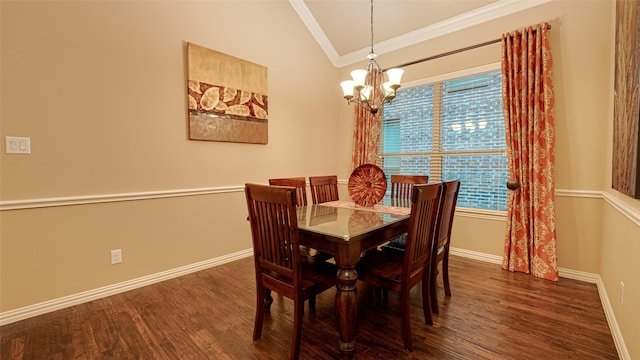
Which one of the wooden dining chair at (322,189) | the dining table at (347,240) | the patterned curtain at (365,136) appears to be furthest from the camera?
the patterned curtain at (365,136)

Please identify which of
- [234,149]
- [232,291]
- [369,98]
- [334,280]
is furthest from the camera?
[234,149]

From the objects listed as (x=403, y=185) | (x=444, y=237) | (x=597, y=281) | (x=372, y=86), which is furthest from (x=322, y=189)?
(x=597, y=281)

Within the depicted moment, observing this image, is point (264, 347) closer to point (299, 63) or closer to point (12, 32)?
point (12, 32)

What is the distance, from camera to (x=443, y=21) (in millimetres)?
3408

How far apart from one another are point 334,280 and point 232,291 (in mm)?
1204

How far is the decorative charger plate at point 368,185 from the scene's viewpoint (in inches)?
96.2

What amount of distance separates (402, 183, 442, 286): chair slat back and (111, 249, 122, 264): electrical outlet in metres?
2.37

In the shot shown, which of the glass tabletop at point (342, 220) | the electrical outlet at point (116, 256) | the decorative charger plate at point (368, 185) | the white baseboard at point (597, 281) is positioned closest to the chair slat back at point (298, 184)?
the glass tabletop at point (342, 220)

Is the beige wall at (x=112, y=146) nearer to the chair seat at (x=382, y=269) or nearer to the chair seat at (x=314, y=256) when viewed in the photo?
the chair seat at (x=314, y=256)

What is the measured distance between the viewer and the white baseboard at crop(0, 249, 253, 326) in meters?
2.02

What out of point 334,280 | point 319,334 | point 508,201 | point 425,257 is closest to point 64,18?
point 334,280

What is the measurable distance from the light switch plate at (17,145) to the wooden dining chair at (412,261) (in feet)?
8.14

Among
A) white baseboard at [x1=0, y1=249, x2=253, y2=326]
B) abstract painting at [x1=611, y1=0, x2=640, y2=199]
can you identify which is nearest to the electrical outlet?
white baseboard at [x1=0, y1=249, x2=253, y2=326]

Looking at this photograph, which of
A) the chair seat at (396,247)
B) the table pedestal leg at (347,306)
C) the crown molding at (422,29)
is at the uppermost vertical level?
the crown molding at (422,29)
